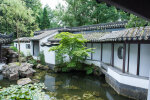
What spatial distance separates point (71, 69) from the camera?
10.7m

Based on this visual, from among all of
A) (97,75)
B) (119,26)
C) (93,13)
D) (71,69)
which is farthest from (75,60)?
(93,13)

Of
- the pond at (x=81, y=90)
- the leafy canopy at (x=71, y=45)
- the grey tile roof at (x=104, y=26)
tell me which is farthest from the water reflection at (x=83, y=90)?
the grey tile roof at (x=104, y=26)

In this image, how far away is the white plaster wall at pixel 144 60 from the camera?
5855 mm

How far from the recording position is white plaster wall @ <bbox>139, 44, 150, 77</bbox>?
586cm

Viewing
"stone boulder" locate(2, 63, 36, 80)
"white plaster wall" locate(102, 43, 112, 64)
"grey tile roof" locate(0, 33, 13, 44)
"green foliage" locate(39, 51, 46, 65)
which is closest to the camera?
"stone boulder" locate(2, 63, 36, 80)

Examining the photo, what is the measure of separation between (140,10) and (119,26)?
34.6ft

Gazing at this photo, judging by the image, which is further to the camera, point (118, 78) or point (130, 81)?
point (118, 78)

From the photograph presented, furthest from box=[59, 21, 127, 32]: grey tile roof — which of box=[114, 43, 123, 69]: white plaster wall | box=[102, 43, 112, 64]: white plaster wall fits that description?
box=[114, 43, 123, 69]: white plaster wall

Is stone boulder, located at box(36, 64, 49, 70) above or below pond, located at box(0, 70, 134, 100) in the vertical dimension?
above

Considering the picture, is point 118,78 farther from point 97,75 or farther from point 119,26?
point 119,26

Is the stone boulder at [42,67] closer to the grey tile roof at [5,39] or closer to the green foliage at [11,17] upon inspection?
the grey tile roof at [5,39]

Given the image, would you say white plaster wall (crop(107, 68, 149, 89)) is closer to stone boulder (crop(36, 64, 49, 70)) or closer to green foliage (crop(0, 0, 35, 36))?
Answer: stone boulder (crop(36, 64, 49, 70))

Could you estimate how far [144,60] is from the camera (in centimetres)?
594

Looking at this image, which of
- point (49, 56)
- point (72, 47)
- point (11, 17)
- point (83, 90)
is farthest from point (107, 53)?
point (11, 17)
